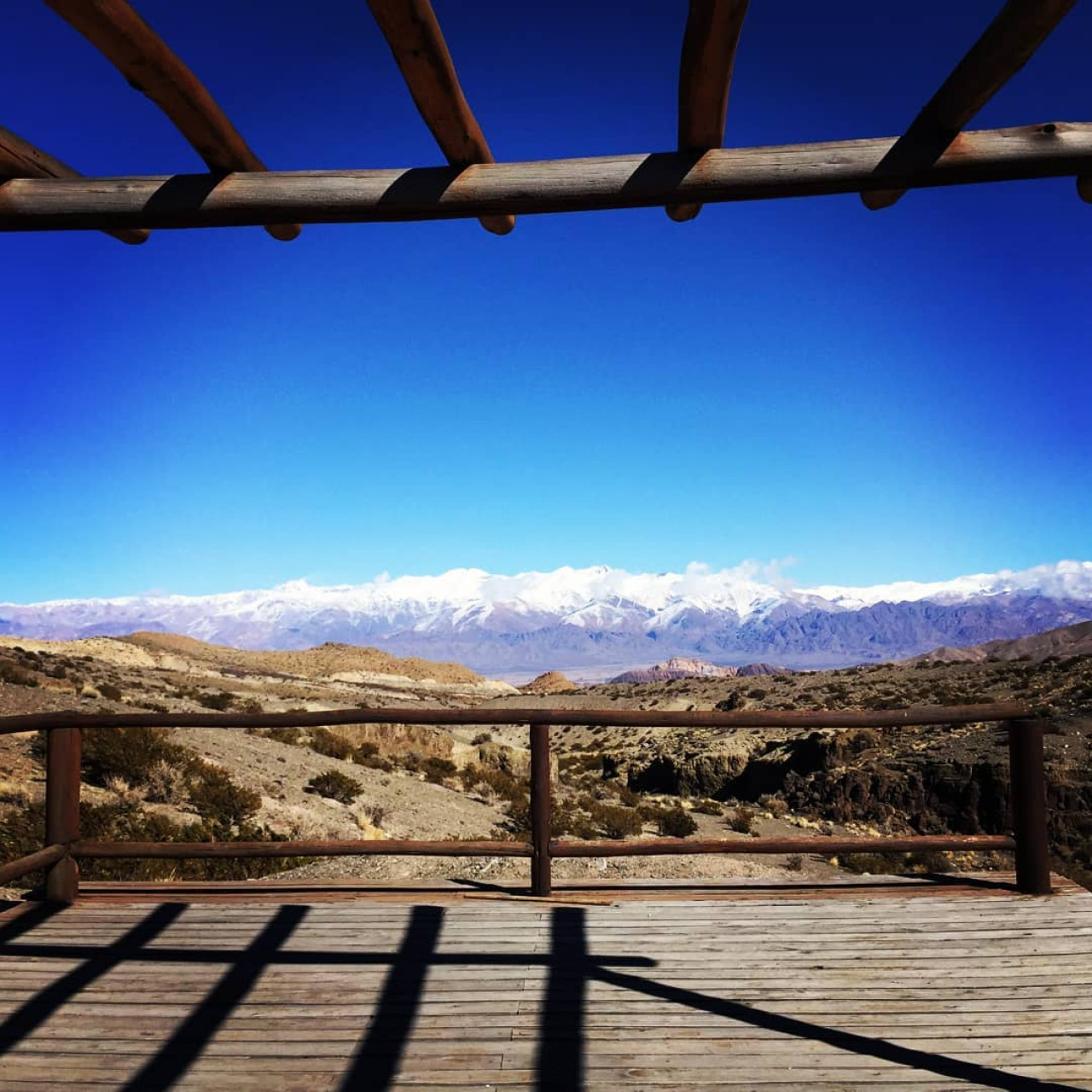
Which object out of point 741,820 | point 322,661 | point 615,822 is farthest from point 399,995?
point 322,661

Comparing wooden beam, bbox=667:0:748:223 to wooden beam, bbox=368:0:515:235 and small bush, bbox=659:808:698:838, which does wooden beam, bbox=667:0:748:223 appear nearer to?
wooden beam, bbox=368:0:515:235

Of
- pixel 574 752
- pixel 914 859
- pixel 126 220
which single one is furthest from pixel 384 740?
pixel 126 220

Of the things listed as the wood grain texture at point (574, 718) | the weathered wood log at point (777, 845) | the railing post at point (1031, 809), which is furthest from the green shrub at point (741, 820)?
the wood grain texture at point (574, 718)

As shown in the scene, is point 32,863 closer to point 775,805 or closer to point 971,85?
point 971,85

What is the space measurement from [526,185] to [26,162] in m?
1.90

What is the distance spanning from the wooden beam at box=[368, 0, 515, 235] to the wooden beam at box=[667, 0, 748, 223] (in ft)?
2.39

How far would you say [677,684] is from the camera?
214 feet

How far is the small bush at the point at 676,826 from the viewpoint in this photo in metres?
16.0

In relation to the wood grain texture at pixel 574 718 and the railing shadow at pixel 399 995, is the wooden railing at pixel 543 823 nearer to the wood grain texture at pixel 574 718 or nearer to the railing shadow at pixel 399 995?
the wood grain texture at pixel 574 718

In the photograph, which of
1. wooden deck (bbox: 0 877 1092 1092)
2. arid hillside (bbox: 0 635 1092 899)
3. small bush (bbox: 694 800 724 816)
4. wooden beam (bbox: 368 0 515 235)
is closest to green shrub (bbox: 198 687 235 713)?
arid hillside (bbox: 0 635 1092 899)

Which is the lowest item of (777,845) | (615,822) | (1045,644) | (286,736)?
(1045,644)

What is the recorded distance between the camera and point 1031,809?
5.20 metres

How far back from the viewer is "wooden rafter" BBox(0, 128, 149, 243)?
3.17 meters

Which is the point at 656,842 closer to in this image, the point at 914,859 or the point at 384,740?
the point at 914,859
